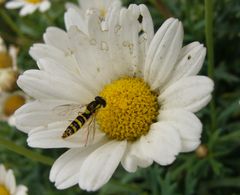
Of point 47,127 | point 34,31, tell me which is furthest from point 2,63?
point 47,127

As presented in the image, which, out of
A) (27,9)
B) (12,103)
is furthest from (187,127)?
(27,9)

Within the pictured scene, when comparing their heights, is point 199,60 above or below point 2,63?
above

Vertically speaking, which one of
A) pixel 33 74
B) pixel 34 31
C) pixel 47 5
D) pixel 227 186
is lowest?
pixel 227 186

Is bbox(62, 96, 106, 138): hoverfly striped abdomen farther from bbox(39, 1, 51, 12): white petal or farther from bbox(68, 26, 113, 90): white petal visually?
bbox(39, 1, 51, 12): white petal

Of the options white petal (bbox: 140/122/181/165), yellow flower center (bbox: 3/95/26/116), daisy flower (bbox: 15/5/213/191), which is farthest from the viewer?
yellow flower center (bbox: 3/95/26/116)

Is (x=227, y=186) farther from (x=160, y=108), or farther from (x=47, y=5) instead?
(x=47, y=5)

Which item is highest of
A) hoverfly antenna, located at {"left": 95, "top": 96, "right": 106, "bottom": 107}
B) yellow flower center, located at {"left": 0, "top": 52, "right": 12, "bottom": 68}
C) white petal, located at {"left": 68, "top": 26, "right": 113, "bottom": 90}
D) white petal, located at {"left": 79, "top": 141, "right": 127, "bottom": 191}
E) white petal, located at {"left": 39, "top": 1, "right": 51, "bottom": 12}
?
white petal, located at {"left": 68, "top": 26, "right": 113, "bottom": 90}

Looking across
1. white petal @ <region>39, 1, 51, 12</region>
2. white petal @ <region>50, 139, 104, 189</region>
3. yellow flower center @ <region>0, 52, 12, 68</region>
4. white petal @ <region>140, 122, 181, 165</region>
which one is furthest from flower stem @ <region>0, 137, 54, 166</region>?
white petal @ <region>39, 1, 51, 12</region>

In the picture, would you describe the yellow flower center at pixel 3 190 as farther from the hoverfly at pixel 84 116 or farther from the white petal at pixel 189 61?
the white petal at pixel 189 61
